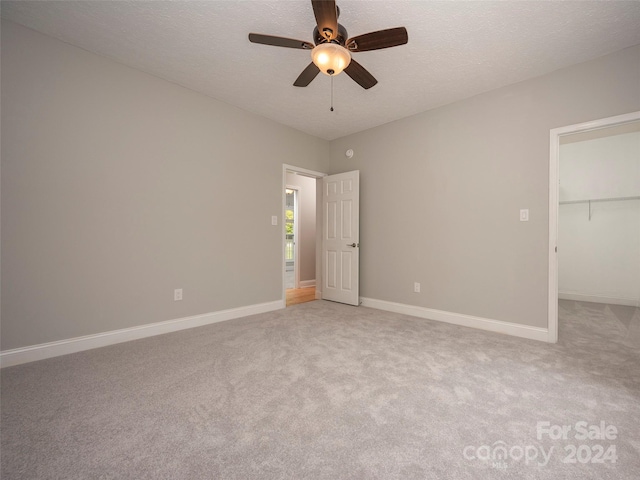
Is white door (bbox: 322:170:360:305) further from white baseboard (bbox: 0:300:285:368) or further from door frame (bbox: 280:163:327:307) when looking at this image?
white baseboard (bbox: 0:300:285:368)

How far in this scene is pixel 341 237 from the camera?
4.64 metres

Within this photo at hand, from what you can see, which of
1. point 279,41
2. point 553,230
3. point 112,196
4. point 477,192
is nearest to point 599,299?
point 553,230

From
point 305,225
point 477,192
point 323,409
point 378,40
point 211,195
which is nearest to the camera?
point 323,409

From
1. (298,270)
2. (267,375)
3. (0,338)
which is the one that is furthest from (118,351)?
(298,270)

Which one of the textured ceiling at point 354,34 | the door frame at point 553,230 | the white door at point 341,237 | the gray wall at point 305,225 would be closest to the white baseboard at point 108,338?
the white door at point 341,237

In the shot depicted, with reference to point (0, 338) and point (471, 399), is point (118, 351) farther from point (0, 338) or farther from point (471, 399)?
point (471, 399)

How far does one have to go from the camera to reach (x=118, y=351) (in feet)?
8.38

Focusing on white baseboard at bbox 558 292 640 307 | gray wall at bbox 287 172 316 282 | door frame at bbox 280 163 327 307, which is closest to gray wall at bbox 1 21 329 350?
door frame at bbox 280 163 327 307

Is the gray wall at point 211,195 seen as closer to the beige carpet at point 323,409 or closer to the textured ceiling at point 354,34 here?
the textured ceiling at point 354,34

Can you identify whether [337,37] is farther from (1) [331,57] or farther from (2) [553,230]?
(2) [553,230]

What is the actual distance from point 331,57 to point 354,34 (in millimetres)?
671

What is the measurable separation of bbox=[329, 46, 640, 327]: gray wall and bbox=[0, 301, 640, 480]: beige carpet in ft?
2.31

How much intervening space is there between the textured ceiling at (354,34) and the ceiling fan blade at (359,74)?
1.15 feet

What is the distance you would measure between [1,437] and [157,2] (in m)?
2.91
